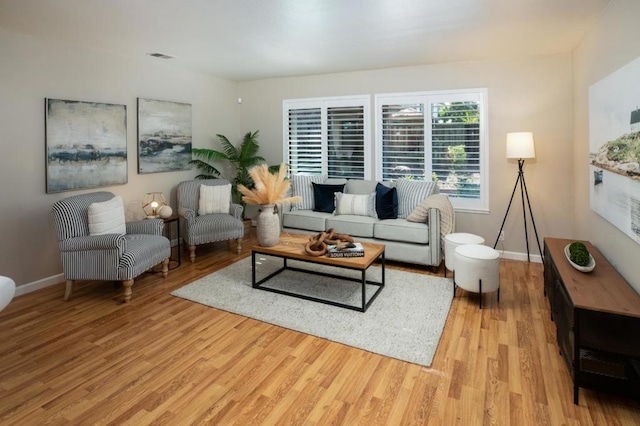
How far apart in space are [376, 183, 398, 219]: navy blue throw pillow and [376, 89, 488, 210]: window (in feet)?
2.48

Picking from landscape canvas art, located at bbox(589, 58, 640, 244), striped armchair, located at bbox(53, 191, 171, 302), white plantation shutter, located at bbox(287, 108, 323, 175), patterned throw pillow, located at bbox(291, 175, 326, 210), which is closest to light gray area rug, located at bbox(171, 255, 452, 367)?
striped armchair, located at bbox(53, 191, 171, 302)

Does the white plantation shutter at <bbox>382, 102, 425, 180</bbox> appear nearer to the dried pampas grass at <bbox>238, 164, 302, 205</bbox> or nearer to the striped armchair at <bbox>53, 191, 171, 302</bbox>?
the dried pampas grass at <bbox>238, 164, 302, 205</bbox>

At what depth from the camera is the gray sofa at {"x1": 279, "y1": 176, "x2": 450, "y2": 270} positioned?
4242mm

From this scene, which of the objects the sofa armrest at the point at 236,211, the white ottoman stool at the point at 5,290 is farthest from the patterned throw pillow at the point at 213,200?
the white ottoman stool at the point at 5,290

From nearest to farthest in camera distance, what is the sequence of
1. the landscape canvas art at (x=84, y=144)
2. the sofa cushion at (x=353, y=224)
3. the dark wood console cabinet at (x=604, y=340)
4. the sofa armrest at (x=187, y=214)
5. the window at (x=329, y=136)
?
1. the dark wood console cabinet at (x=604, y=340)
2. the landscape canvas art at (x=84, y=144)
3. the sofa cushion at (x=353, y=224)
4. the sofa armrest at (x=187, y=214)
5. the window at (x=329, y=136)

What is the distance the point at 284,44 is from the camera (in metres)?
4.09

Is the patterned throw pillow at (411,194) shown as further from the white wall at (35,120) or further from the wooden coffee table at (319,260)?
the white wall at (35,120)

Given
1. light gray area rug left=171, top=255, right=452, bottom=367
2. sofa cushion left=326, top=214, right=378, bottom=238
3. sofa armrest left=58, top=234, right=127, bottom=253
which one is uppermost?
sofa cushion left=326, top=214, right=378, bottom=238

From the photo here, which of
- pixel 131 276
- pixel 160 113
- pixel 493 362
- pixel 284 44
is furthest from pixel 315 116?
pixel 493 362

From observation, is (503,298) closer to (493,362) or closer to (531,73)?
(493,362)

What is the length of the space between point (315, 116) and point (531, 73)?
10.1 feet

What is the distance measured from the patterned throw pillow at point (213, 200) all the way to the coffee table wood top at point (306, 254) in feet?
4.98

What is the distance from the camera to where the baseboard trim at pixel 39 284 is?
377 cm

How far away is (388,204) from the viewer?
15.4ft
